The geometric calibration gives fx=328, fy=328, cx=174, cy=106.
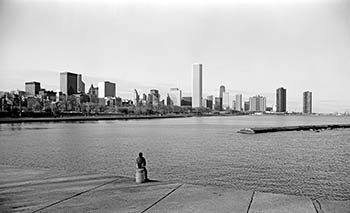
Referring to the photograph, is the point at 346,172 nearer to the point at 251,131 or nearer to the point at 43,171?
the point at 43,171

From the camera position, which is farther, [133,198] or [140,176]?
[140,176]

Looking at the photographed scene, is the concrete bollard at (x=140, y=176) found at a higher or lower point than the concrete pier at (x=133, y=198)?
higher

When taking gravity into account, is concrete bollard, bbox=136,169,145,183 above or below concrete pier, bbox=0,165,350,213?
above

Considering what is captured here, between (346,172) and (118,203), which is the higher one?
(118,203)

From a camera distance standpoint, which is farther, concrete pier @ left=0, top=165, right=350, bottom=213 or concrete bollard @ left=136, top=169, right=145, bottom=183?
concrete bollard @ left=136, top=169, right=145, bottom=183

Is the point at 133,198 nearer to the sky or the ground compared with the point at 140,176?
nearer to the ground

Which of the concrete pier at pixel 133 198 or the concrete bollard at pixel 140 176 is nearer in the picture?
the concrete pier at pixel 133 198

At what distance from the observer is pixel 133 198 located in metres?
10.2

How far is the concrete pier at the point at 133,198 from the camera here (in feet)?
30.4

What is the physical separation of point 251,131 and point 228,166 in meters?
48.9

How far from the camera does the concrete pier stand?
927 centimetres

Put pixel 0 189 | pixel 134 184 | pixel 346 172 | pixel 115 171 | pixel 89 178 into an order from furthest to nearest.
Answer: pixel 346 172, pixel 115 171, pixel 89 178, pixel 134 184, pixel 0 189

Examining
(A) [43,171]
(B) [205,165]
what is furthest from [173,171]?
(A) [43,171]

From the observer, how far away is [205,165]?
2556 cm
